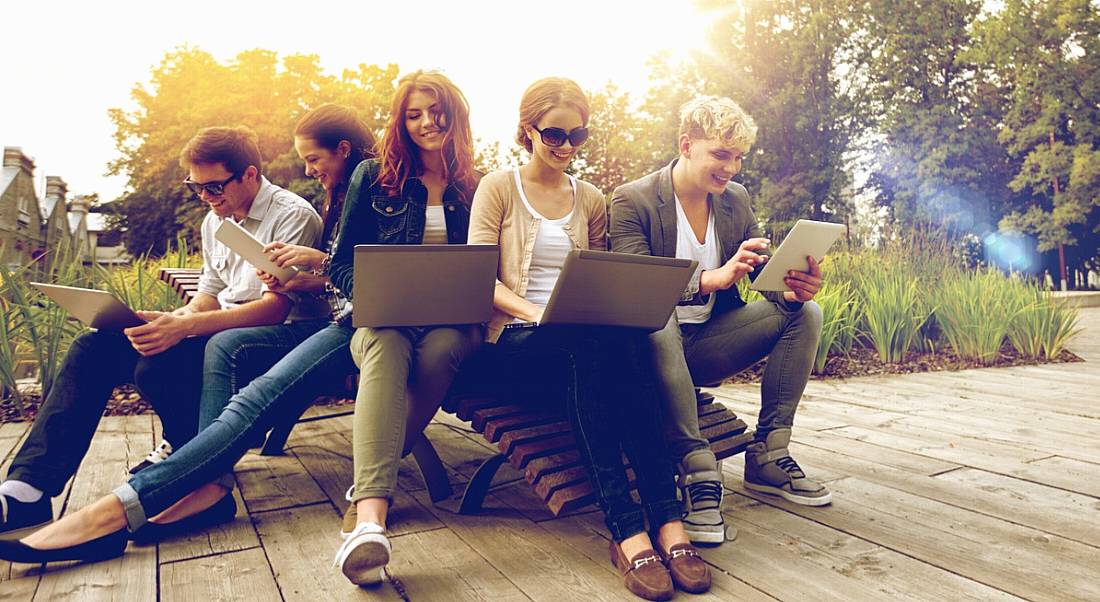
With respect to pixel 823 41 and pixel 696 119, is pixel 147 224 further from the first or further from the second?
pixel 696 119

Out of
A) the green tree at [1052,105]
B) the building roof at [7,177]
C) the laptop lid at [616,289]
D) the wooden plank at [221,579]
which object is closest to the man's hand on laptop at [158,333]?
the wooden plank at [221,579]

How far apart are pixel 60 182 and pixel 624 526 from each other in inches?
829

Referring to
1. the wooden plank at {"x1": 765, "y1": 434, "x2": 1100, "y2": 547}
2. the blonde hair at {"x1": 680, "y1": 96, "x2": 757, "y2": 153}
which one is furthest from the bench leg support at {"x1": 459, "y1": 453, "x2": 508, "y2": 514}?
the wooden plank at {"x1": 765, "y1": 434, "x2": 1100, "y2": 547}

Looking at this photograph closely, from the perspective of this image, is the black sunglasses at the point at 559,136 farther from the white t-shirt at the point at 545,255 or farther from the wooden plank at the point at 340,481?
the wooden plank at the point at 340,481

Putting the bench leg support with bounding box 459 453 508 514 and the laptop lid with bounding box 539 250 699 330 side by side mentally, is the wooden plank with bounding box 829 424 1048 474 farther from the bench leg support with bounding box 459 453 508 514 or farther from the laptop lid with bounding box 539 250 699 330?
the bench leg support with bounding box 459 453 508 514

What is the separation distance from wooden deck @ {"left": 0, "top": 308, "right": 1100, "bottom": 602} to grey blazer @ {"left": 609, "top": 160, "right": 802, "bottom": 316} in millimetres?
670

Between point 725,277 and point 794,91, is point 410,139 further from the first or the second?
point 794,91

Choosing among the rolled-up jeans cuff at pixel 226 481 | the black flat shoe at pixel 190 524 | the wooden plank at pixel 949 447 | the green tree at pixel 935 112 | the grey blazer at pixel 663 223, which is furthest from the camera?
the green tree at pixel 935 112

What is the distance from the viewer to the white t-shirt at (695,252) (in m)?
2.47

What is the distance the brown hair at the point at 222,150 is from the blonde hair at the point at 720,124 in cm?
138

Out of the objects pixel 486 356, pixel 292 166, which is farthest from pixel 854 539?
pixel 292 166

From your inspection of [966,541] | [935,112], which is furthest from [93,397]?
[935,112]

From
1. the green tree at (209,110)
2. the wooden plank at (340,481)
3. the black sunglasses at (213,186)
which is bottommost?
the wooden plank at (340,481)

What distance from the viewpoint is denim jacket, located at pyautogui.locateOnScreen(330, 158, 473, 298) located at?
7.58ft
